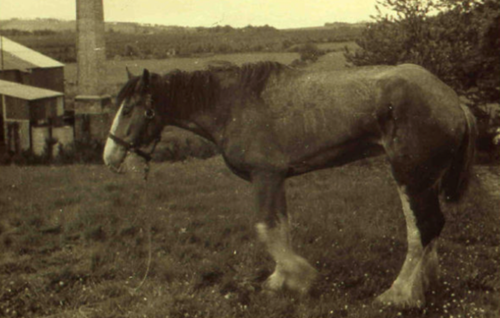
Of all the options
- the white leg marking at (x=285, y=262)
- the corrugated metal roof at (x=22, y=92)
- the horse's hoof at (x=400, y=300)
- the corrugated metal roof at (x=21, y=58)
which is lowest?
the horse's hoof at (x=400, y=300)

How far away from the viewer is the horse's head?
4.83 m

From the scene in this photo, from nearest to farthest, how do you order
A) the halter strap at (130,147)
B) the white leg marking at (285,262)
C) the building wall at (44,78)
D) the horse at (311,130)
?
the horse at (311,130) → the halter strap at (130,147) → the white leg marking at (285,262) → the building wall at (44,78)

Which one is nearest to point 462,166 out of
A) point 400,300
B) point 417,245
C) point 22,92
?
point 417,245

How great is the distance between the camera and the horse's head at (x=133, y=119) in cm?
483

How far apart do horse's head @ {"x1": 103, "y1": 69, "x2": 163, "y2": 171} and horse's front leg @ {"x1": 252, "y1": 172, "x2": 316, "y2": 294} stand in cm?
107

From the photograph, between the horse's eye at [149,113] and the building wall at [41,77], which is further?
the building wall at [41,77]

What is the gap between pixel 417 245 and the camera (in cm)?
478

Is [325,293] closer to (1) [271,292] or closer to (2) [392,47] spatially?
(1) [271,292]

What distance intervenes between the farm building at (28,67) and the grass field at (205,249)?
19.2 feet

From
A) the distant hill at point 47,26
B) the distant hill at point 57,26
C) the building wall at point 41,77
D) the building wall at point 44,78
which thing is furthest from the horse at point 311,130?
the building wall at point 44,78

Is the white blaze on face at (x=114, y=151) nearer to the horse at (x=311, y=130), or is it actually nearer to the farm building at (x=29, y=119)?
the horse at (x=311, y=130)

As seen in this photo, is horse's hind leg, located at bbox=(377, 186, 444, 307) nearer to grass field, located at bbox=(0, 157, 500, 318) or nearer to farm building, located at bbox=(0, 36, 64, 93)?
grass field, located at bbox=(0, 157, 500, 318)

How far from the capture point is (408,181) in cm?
467

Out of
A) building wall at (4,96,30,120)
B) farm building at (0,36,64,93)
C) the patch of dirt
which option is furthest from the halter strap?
farm building at (0,36,64,93)
